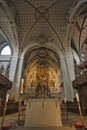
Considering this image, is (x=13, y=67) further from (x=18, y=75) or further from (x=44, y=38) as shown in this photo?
(x=44, y=38)

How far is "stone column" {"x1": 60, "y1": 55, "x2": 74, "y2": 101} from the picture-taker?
44.8 feet

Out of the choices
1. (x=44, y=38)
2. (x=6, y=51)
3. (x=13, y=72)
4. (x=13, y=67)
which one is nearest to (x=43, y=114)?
(x=13, y=72)

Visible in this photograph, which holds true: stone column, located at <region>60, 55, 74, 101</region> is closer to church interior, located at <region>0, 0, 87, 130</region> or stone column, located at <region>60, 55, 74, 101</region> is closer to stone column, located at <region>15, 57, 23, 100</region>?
church interior, located at <region>0, 0, 87, 130</region>

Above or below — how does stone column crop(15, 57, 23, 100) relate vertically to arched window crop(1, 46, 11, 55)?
below

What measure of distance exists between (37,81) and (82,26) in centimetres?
1757

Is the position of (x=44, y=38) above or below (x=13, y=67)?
above

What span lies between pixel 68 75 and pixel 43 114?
36.2 feet

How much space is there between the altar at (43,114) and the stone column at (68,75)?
957 centimetres

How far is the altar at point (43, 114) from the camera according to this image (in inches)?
159

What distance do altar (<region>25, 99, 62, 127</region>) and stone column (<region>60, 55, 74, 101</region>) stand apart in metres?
9.57

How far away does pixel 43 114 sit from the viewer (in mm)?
4176

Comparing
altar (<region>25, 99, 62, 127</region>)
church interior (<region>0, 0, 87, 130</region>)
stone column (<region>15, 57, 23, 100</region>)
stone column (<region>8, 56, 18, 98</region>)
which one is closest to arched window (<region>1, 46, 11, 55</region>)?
church interior (<region>0, 0, 87, 130</region>)

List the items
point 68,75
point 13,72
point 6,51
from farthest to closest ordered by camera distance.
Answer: point 6,51 < point 68,75 < point 13,72

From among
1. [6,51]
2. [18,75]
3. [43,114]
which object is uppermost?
[6,51]
